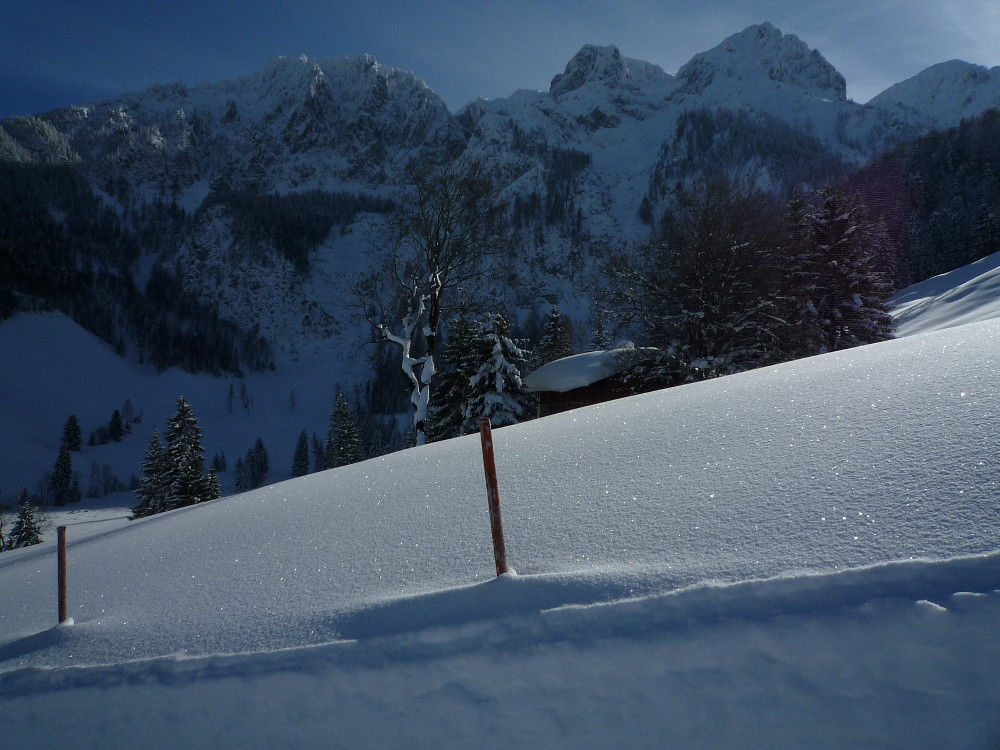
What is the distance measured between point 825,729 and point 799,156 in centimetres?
16371

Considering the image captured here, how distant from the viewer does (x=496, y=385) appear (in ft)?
76.1

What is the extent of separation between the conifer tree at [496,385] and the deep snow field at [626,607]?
59.1ft

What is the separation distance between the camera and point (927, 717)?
1732 mm

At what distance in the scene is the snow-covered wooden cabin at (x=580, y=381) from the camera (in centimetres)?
2173

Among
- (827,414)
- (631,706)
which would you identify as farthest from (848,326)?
(631,706)

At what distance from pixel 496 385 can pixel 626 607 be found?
817 inches

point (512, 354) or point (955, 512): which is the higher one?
point (512, 354)

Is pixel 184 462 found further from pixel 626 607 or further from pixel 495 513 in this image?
pixel 626 607

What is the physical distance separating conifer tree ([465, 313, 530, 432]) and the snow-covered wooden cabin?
35.0 inches

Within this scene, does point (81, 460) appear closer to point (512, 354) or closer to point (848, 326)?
point (512, 354)

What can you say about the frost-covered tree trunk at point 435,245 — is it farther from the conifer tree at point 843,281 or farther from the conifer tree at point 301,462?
the conifer tree at point 301,462

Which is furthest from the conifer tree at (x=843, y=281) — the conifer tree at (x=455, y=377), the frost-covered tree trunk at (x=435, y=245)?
the conifer tree at (x=455, y=377)

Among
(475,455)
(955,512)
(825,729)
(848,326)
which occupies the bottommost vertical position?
(825,729)

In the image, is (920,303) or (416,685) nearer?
(416,685)
